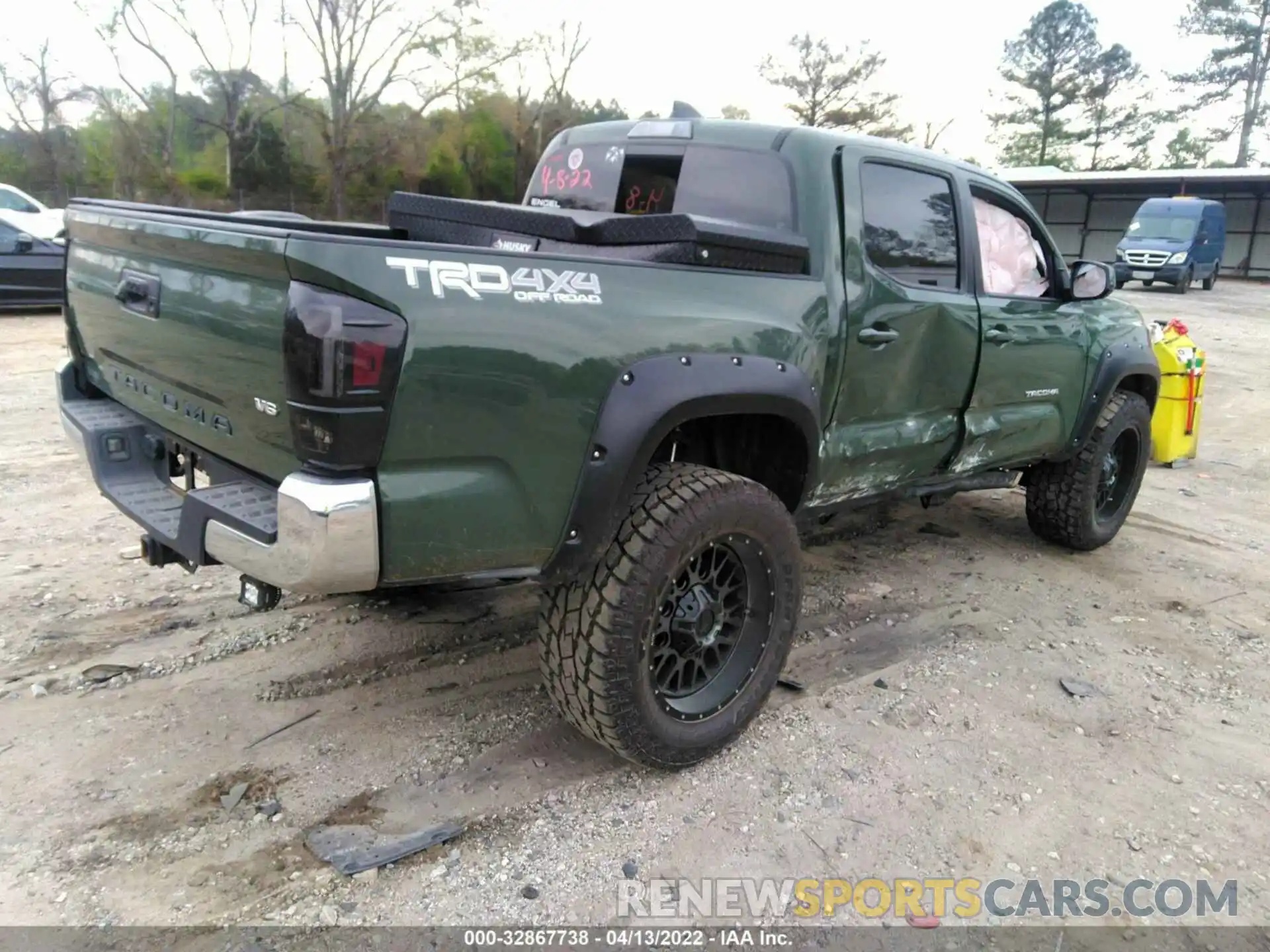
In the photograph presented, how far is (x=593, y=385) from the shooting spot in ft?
8.17

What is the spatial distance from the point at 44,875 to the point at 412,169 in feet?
126

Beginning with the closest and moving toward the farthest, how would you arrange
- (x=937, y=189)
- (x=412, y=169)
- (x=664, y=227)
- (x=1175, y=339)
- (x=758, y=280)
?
(x=664, y=227), (x=758, y=280), (x=937, y=189), (x=1175, y=339), (x=412, y=169)

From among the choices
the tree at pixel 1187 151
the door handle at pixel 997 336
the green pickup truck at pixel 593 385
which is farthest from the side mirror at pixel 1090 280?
the tree at pixel 1187 151

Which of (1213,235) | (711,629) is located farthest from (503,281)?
(1213,235)

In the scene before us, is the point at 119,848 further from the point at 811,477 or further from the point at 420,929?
the point at 811,477

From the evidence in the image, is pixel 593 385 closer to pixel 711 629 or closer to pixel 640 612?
pixel 640 612

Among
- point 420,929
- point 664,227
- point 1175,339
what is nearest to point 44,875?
point 420,929

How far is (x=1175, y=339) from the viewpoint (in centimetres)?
680

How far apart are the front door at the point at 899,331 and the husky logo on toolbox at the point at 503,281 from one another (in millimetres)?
1241

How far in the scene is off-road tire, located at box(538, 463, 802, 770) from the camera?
2.66 meters

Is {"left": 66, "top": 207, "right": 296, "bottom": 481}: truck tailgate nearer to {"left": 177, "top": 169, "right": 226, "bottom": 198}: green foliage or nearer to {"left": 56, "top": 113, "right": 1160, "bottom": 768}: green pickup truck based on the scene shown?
{"left": 56, "top": 113, "right": 1160, "bottom": 768}: green pickup truck

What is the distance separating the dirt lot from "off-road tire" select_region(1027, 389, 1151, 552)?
1.35ft

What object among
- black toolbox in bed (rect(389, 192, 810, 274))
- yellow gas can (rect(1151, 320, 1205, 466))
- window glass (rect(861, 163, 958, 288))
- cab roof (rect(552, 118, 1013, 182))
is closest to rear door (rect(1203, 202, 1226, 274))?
yellow gas can (rect(1151, 320, 1205, 466))

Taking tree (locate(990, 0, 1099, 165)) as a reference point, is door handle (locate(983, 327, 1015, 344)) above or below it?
below
